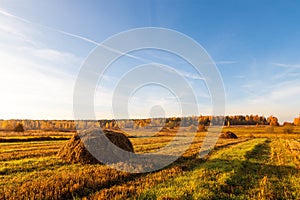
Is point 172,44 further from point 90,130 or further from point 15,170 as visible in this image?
point 15,170

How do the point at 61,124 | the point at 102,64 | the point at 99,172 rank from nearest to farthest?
the point at 99,172
the point at 102,64
the point at 61,124

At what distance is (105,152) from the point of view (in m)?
14.1

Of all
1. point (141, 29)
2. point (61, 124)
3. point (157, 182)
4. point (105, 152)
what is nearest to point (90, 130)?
point (105, 152)

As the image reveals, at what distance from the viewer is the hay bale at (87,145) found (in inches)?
537

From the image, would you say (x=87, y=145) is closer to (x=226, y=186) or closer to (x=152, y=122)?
(x=226, y=186)

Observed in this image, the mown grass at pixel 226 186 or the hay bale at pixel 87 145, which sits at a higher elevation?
the hay bale at pixel 87 145

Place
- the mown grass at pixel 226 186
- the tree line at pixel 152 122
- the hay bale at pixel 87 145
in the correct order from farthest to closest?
the tree line at pixel 152 122 < the hay bale at pixel 87 145 < the mown grass at pixel 226 186

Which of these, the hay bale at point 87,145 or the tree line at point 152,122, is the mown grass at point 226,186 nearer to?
the hay bale at point 87,145

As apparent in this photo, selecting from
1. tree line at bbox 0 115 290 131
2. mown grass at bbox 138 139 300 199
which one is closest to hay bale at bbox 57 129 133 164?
tree line at bbox 0 115 290 131

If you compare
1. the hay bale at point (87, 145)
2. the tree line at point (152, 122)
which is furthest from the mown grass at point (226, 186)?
the tree line at point (152, 122)

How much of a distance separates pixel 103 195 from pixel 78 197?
784mm

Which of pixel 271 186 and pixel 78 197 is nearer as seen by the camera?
pixel 78 197

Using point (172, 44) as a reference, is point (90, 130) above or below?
below

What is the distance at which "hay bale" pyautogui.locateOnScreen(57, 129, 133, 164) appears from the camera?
44.8ft
